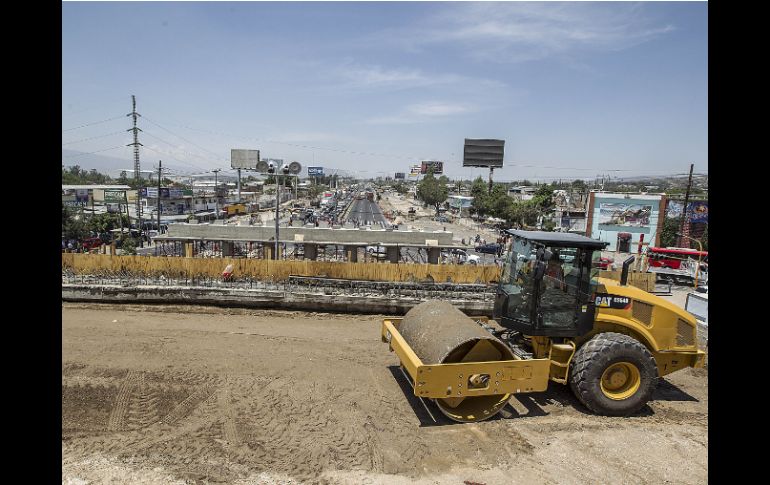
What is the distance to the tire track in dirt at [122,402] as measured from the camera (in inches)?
253

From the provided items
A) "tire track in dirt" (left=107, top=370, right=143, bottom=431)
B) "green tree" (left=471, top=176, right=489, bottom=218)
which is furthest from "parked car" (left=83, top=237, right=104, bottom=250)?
"green tree" (left=471, top=176, right=489, bottom=218)

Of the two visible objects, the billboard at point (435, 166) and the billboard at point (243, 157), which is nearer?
the billboard at point (243, 157)

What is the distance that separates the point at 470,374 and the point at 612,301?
115 inches

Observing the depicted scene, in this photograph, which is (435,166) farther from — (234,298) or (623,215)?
(234,298)

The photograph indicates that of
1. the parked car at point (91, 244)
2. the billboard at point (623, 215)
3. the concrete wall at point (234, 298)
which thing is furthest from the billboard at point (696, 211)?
the parked car at point (91, 244)

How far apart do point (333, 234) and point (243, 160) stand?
5024 centimetres

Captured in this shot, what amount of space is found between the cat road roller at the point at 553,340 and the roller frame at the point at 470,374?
2cm

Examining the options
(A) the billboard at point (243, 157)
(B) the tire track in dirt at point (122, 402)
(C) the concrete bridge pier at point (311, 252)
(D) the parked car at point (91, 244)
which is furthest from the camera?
(A) the billboard at point (243, 157)

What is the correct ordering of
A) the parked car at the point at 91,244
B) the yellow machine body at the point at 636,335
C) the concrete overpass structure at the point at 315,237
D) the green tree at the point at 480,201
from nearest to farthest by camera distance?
1. the yellow machine body at the point at 636,335
2. the concrete overpass structure at the point at 315,237
3. the parked car at the point at 91,244
4. the green tree at the point at 480,201

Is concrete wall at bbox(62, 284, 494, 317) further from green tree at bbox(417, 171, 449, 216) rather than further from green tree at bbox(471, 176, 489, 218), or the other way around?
green tree at bbox(417, 171, 449, 216)

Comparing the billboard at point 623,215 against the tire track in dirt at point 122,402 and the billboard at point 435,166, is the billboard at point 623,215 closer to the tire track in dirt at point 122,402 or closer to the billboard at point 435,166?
the tire track in dirt at point 122,402

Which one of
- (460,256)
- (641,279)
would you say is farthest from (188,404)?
(460,256)
